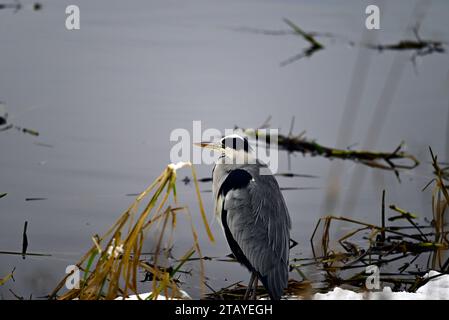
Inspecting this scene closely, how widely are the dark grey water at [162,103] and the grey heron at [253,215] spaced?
34 cm

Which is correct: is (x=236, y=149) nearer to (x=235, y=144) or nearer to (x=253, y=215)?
(x=235, y=144)

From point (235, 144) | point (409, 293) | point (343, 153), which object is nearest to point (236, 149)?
point (235, 144)

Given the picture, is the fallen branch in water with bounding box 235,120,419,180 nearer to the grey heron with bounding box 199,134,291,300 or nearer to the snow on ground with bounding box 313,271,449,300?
the grey heron with bounding box 199,134,291,300

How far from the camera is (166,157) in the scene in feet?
21.4

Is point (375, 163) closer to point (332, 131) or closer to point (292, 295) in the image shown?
point (332, 131)

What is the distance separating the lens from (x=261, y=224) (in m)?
4.61

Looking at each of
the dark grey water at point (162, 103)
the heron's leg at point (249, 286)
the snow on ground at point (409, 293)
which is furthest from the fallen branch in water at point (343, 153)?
the snow on ground at point (409, 293)

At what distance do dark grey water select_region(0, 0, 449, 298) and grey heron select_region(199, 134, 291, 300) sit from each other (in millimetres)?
337

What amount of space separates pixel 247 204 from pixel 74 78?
3961mm

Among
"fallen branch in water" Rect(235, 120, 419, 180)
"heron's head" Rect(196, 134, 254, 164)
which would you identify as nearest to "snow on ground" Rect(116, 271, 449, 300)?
"heron's head" Rect(196, 134, 254, 164)

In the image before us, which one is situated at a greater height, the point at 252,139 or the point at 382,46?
the point at 382,46

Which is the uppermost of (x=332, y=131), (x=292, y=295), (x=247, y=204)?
(x=332, y=131)

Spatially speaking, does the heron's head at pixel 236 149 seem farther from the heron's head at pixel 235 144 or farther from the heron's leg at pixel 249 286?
the heron's leg at pixel 249 286
